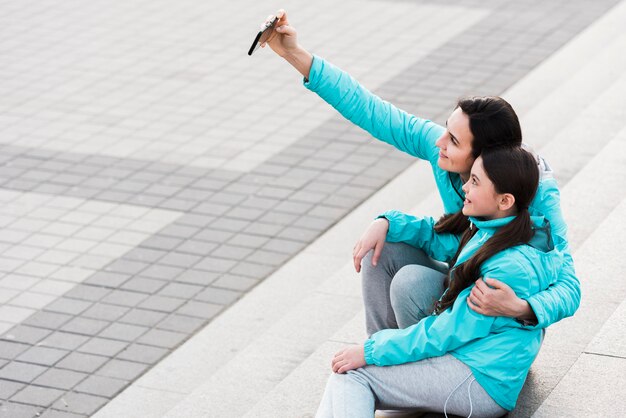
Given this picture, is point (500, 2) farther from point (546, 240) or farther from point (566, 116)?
point (546, 240)

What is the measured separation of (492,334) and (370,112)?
1076mm

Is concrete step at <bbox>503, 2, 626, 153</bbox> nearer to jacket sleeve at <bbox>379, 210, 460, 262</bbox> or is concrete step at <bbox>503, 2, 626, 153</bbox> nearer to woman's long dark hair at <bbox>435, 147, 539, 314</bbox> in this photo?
jacket sleeve at <bbox>379, 210, 460, 262</bbox>

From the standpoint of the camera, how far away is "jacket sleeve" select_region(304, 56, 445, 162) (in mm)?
4129

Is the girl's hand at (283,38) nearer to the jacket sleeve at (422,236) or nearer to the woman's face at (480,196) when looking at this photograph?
the jacket sleeve at (422,236)

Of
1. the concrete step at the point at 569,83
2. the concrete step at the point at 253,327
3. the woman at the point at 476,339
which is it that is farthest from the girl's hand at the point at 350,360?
the concrete step at the point at 569,83

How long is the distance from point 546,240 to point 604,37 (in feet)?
21.2

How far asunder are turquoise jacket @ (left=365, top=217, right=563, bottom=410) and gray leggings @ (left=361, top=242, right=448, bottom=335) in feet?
0.75

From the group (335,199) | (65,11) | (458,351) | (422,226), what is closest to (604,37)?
(335,199)

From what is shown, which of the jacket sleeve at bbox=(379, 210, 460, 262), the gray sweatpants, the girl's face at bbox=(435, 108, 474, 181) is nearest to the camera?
the gray sweatpants

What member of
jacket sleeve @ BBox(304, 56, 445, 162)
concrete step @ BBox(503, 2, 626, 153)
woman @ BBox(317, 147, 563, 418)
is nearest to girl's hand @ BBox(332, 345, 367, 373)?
woman @ BBox(317, 147, 563, 418)

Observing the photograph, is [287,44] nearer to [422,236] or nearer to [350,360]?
[422,236]

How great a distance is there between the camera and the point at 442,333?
3.54 meters

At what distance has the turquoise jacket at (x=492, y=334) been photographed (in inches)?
137

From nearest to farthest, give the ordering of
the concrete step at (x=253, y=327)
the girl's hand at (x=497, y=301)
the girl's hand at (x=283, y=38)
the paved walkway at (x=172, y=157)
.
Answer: the girl's hand at (x=497, y=301) → the girl's hand at (x=283, y=38) → the concrete step at (x=253, y=327) → the paved walkway at (x=172, y=157)
